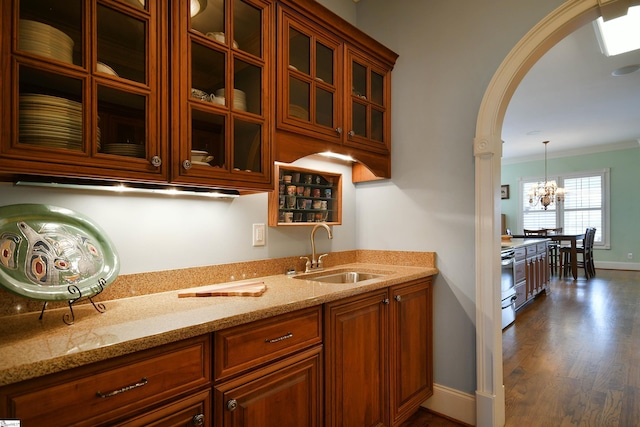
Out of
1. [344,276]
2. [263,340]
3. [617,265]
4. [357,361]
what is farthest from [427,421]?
[617,265]

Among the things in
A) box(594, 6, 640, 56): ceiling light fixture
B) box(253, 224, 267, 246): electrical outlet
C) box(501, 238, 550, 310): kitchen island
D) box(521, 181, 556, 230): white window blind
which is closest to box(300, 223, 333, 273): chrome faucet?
box(253, 224, 267, 246): electrical outlet

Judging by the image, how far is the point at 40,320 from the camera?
113 centimetres

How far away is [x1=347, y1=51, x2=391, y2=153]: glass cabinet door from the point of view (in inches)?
84.2

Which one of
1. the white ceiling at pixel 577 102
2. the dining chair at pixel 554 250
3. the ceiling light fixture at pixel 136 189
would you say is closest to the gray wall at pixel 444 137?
the ceiling light fixture at pixel 136 189

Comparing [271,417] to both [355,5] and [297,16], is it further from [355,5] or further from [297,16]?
[355,5]

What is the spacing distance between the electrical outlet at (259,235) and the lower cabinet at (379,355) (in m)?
0.66

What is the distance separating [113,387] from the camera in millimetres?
910

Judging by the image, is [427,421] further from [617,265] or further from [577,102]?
[617,265]

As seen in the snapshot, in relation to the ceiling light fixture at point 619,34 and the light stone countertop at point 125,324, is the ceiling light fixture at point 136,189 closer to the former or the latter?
the light stone countertop at point 125,324

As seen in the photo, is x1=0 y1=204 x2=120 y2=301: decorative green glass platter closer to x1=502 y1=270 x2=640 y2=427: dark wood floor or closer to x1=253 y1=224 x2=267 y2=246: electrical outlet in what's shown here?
x1=253 y1=224 x2=267 y2=246: electrical outlet

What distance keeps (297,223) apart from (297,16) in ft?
3.77

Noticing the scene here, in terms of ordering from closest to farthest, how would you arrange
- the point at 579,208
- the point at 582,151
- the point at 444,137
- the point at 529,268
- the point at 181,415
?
the point at 181,415
the point at 444,137
the point at 529,268
the point at 582,151
the point at 579,208

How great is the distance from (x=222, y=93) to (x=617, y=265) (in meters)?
9.65

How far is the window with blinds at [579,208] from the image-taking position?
25.9 ft
